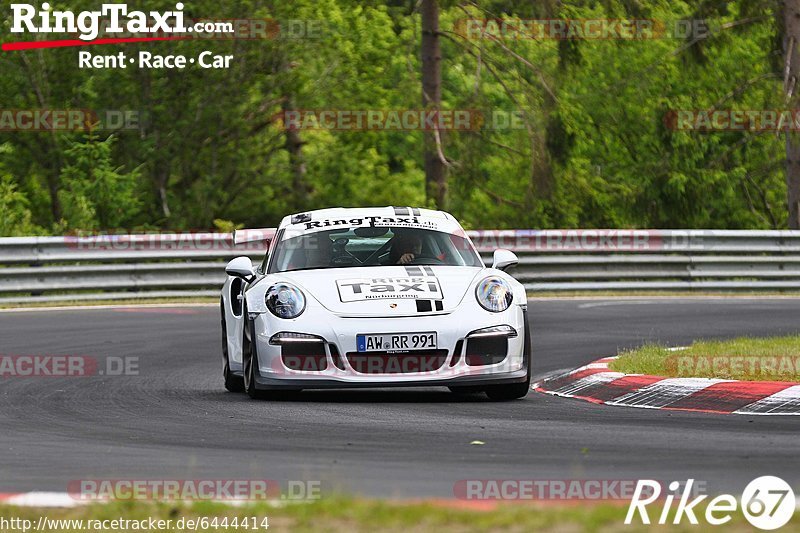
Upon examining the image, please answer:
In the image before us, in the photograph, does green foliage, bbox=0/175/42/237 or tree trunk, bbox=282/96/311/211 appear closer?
green foliage, bbox=0/175/42/237

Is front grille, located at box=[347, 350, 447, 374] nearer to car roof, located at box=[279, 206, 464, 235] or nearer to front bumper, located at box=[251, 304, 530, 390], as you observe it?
front bumper, located at box=[251, 304, 530, 390]

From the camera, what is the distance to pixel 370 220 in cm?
1135

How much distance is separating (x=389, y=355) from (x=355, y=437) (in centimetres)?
176

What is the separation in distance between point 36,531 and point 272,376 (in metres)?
4.61

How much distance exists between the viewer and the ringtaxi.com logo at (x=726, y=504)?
211 inches

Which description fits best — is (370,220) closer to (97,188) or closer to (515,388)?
(515,388)

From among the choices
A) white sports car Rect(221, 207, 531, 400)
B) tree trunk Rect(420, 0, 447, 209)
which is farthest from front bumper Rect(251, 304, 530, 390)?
tree trunk Rect(420, 0, 447, 209)

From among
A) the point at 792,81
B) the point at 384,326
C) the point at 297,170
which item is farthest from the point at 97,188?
the point at 384,326

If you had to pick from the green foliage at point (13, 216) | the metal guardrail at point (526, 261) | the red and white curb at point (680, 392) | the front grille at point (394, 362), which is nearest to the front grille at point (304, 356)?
the front grille at point (394, 362)

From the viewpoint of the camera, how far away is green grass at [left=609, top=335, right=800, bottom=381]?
10.2 meters

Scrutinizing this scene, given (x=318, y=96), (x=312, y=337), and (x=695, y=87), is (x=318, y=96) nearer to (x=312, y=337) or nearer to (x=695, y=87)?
(x=695, y=87)

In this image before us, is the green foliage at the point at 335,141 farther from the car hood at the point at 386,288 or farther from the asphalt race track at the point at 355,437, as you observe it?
A: the car hood at the point at 386,288

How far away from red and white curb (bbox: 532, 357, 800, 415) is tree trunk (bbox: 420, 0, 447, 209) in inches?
756

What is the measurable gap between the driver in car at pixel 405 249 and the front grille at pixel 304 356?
1234 millimetres
